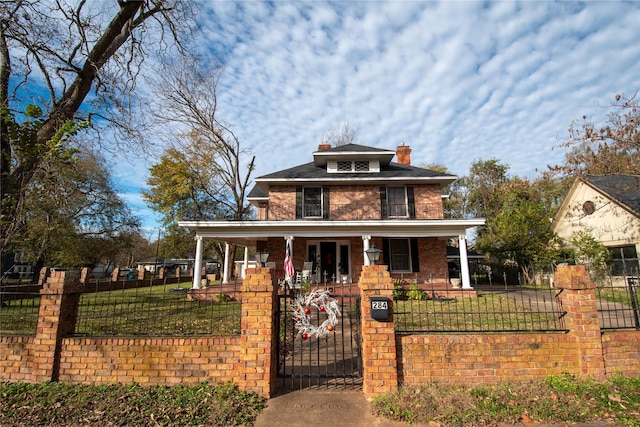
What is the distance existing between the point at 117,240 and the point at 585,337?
30.5 m

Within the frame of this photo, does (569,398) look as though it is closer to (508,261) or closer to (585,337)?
(585,337)

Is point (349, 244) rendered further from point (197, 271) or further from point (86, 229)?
point (86, 229)

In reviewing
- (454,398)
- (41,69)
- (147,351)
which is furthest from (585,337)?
(41,69)

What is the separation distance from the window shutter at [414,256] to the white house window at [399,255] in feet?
0.50

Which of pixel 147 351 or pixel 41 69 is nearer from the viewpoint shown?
pixel 147 351

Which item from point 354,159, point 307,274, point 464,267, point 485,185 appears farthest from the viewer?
point 485,185

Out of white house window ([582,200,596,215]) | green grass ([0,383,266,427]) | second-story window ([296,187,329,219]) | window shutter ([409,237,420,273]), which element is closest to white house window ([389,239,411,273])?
window shutter ([409,237,420,273])

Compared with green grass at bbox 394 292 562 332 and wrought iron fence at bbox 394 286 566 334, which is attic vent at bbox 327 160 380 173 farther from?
green grass at bbox 394 292 562 332

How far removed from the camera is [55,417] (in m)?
3.67

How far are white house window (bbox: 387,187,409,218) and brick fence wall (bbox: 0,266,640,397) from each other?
10839mm

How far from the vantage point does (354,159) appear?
16.4 m

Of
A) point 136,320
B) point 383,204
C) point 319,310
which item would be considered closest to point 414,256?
point 383,204

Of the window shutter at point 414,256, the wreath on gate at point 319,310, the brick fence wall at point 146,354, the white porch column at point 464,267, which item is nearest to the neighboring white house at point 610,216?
the white porch column at point 464,267

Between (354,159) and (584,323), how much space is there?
1304 centimetres
